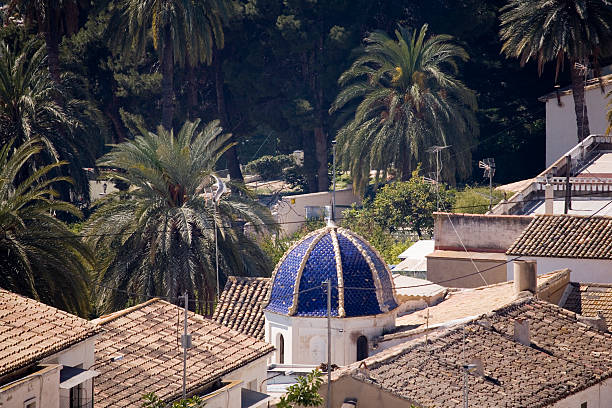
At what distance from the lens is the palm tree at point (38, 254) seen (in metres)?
Answer: 38.3

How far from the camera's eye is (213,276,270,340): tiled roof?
43281 millimetres

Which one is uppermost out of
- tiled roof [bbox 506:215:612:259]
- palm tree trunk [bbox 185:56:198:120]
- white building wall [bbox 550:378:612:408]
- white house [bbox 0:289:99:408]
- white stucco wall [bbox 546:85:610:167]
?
palm tree trunk [bbox 185:56:198:120]

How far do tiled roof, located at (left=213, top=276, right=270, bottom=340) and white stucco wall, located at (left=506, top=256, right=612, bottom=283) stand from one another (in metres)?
9.13

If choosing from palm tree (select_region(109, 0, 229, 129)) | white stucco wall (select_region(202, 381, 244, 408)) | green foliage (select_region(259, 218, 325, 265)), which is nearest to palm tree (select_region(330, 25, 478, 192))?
green foliage (select_region(259, 218, 325, 265))

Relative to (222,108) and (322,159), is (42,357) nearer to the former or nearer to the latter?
(222,108)

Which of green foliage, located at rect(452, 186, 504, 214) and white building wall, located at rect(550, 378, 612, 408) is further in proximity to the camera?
green foliage, located at rect(452, 186, 504, 214)

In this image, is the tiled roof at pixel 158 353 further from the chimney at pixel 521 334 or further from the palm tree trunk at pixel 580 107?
the palm tree trunk at pixel 580 107

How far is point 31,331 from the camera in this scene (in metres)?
29.1

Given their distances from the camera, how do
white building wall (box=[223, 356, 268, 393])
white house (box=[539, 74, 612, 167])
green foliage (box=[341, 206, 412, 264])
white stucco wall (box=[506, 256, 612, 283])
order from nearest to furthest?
white building wall (box=[223, 356, 268, 393])
white stucco wall (box=[506, 256, 612, 283])
green foliage (box=[341, 206, 412, 264])
white house (box=[539, 74, 612, 167])

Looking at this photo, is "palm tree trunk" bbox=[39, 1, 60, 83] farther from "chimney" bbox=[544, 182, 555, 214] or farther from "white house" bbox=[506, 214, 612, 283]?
"white house" bbox=[506, 214, 612, 283]

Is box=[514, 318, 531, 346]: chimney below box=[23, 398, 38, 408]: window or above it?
below

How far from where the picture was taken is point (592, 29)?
6297 cm

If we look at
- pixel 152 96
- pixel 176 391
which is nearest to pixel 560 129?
pixel 152 96

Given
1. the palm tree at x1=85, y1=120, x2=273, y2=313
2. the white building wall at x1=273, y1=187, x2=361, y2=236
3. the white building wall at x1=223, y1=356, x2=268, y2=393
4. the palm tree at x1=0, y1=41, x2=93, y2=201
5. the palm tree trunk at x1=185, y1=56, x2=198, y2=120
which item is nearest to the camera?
the white building wall at x1=223, y1=356, x2=268, y2=393
